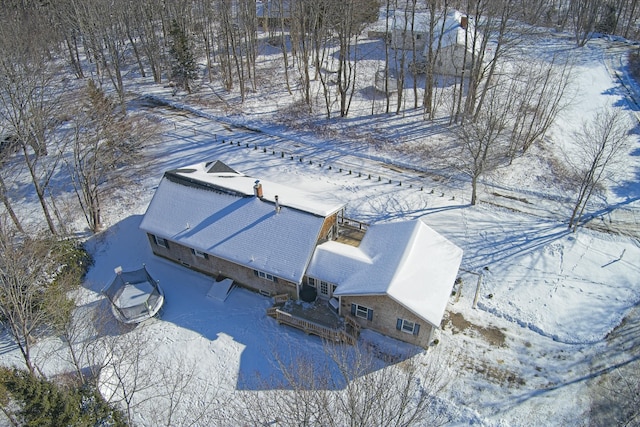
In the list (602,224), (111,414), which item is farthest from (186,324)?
(602,224)

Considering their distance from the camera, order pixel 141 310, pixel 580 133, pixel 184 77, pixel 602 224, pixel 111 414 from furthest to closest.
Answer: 1. pixel 184 77
2. pixel 580 133
3. pixel 602 224
4. pixel 141 310
5. pixel 111 414

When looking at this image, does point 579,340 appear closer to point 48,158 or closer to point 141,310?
point 141,310

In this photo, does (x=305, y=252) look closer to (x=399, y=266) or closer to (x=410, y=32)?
(x=399, y=266)

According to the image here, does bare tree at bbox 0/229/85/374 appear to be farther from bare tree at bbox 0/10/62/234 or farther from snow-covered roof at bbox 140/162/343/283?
snow-covered roof at bbox 140/162/343/283

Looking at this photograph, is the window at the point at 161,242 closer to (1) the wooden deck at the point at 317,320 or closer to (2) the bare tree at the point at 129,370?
(2) the bare tree at the point at 129,370

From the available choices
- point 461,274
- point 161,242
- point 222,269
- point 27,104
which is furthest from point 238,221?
point 27,104

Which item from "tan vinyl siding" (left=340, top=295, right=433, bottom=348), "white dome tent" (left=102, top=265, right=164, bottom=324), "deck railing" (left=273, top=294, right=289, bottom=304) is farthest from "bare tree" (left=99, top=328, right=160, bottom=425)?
"tan vinyl siding" (left=340, top=295, right=433, bottom=348)

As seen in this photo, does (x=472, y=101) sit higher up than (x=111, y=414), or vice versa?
(x=472, y=101)

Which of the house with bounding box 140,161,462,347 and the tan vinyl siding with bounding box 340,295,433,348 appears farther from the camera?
the house with bounding box 140,161,462,347
